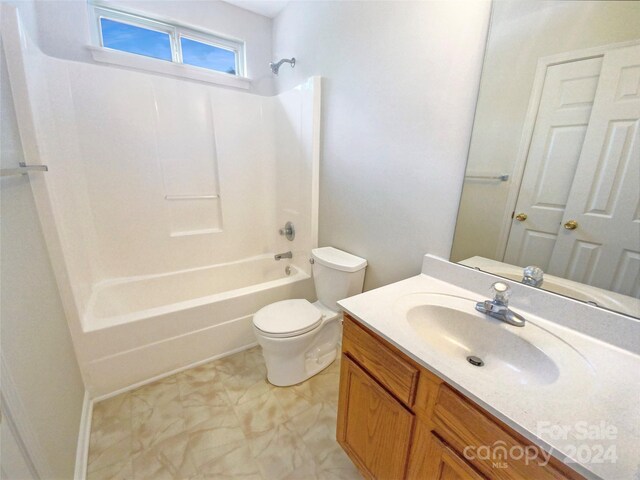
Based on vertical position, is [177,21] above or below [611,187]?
above

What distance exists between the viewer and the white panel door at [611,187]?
0.75 meters

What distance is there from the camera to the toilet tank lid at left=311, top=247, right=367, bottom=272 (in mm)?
1610

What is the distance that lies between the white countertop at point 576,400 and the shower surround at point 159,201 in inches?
54.5

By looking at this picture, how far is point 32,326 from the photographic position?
914mm

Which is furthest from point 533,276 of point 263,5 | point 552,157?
point 263,5

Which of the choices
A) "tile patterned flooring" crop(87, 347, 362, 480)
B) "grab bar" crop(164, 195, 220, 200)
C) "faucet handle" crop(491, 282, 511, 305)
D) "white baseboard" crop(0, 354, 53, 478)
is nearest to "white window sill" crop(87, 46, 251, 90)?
"grab bar" crop(164, 195, 220, 200)

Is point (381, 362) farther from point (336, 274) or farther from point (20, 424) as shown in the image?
point (20, 424)

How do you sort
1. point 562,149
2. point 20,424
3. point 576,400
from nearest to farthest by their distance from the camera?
point 576,400, point 20,424, point 562,149

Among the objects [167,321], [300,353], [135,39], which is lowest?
[300,353]

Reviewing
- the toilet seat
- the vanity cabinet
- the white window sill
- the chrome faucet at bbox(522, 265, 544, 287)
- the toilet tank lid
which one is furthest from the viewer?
the white window sill

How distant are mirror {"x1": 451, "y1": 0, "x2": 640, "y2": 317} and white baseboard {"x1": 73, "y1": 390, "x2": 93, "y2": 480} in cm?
194

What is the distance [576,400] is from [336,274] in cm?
119

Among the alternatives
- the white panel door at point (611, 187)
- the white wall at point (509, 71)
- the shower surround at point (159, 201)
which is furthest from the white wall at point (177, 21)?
the white panel door at point (611, 187)

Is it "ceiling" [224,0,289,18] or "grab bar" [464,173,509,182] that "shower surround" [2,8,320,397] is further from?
"grab bar" [464,173,509,182]
